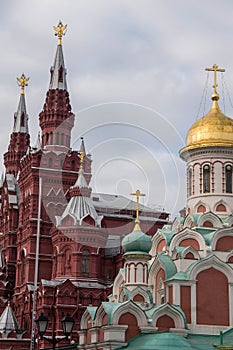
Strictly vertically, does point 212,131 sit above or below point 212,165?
above

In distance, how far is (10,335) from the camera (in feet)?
143

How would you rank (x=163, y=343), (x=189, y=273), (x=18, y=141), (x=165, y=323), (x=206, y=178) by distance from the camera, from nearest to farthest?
(x=163, y=343)
(x=165, y=323)
(x=189, y=273)
(x=206, y=178)
(x=18, y=141)

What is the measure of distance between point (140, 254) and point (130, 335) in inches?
148

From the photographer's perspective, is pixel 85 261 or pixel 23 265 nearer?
pixel 85 261

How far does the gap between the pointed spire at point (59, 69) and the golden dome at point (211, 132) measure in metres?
23.1

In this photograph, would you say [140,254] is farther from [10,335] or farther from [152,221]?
[152,221]

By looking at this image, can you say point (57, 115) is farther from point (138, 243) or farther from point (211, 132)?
point (138, 243)

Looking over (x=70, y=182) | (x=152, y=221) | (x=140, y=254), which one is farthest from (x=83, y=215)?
(x=140, y=254)

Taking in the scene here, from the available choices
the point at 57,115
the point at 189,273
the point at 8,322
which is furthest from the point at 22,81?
the point at 189,273

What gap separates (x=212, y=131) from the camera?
29.7m

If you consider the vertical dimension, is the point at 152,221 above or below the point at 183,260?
above

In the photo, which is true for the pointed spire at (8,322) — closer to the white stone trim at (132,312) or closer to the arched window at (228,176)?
the white stone trim at (132,312)

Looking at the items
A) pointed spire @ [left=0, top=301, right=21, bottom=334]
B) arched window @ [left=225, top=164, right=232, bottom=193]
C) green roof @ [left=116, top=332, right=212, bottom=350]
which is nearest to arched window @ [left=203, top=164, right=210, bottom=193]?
arched window @ [left=225, top=164, right=232, bottom=193]

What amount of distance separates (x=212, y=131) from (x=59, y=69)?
2493 cm
